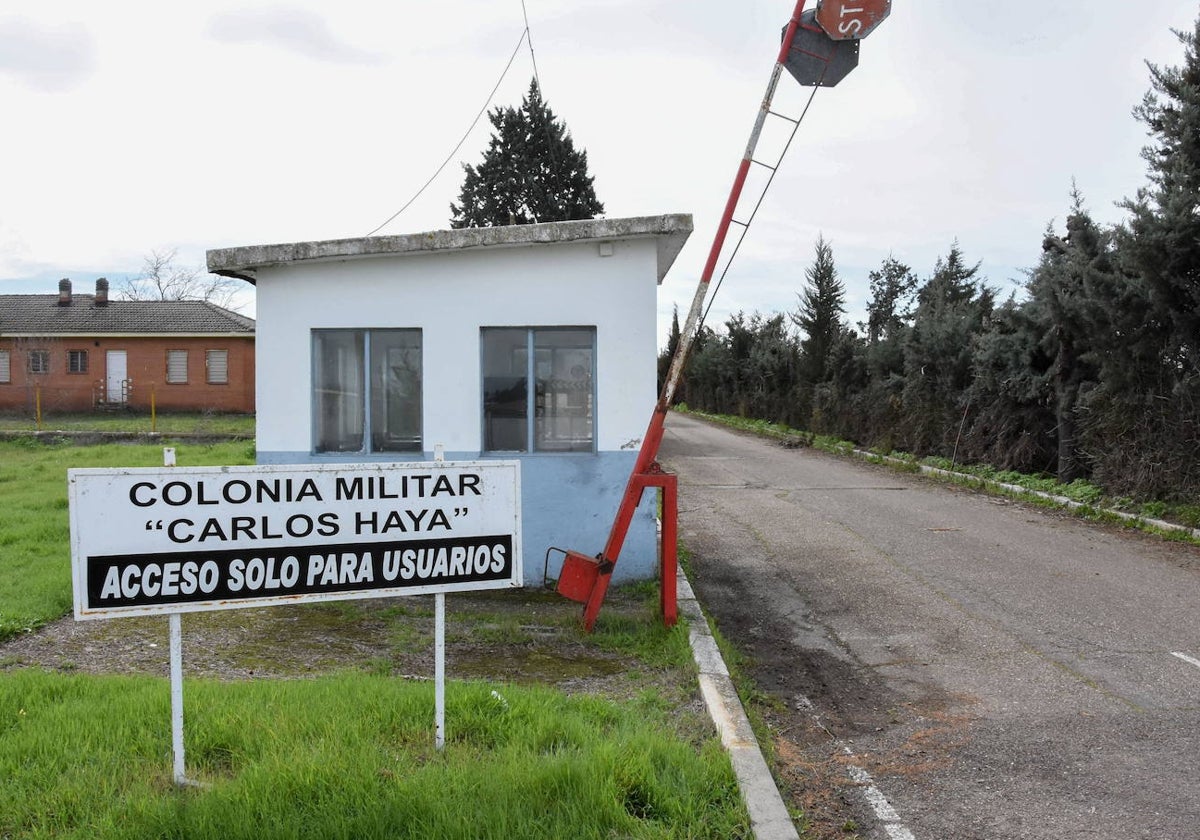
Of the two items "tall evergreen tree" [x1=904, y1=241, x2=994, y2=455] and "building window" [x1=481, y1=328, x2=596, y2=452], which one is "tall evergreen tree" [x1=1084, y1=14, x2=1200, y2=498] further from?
"building window" [x1=481, y1=328, x2=596, y2=452]

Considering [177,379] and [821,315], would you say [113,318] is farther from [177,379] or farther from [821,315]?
[821,315]

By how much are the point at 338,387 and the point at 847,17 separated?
208 inches

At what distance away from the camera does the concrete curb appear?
12.5ft

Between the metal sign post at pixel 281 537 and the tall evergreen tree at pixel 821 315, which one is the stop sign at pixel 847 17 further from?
the tall evergreen tree at pixel 821 315

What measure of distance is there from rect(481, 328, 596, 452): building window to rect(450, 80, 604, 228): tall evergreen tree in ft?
87.3

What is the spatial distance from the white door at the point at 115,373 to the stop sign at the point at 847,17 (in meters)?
35.1

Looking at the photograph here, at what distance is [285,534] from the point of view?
13.8 ft

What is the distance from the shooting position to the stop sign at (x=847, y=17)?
6.67 metres

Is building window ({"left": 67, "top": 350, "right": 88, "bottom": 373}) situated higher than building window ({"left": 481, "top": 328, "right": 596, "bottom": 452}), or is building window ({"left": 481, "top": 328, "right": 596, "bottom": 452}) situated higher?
building window ({"left": 67, "top": 350, "right": 88, "bottom": 373})

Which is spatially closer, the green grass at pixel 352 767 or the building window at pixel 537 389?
the green grass at pixel 352 767

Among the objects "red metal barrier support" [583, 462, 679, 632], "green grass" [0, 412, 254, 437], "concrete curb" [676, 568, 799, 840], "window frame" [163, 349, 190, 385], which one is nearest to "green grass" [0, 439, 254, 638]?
"green grass" [0, 412, 254, 437]

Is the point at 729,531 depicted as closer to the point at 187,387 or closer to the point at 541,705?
the point at 541,705

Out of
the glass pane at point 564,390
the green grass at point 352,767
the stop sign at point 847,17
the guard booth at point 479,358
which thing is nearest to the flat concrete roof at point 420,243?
the guard booth at point 479,358

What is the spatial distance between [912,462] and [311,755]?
1765 cm
